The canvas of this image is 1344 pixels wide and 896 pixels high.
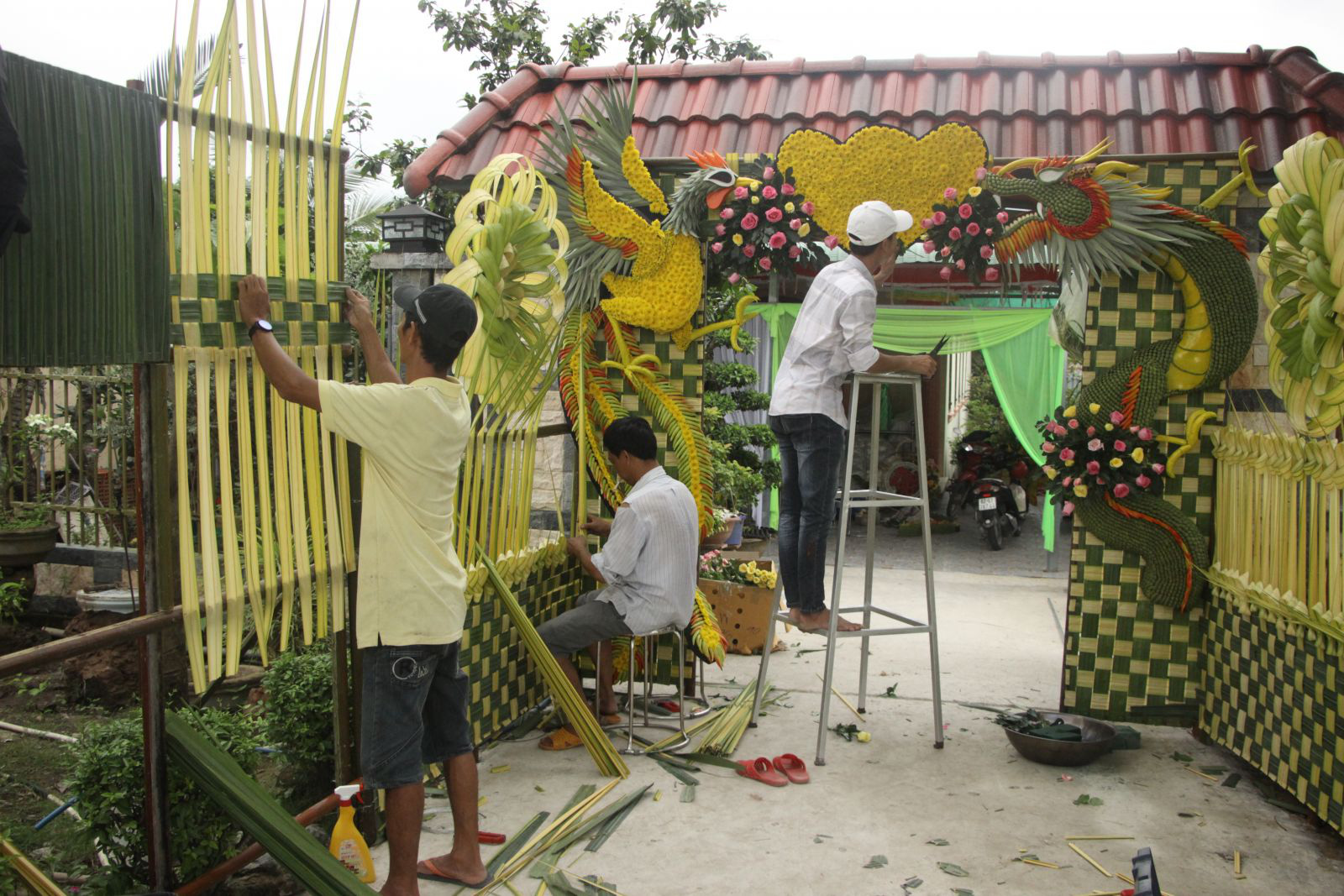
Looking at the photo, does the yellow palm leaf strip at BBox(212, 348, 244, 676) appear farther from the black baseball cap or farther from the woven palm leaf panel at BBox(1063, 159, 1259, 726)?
the woven palm leaf panel at BBox(1063, 159, 1259, 726)

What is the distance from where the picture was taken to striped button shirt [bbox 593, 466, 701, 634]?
4434mm

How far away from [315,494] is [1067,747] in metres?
3.13

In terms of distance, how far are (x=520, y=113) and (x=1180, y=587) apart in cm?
410

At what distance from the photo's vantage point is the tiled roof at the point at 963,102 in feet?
17.7

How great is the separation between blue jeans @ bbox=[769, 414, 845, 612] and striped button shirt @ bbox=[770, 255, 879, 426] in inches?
2.6

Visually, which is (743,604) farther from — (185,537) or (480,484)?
(185,537)

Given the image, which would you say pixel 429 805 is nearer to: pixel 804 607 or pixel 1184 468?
pixel 804 607

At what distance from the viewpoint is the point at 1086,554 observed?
5.03m

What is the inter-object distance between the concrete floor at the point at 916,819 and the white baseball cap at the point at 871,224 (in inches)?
84.8

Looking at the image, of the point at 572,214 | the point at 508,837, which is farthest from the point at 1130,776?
the point at 572,214

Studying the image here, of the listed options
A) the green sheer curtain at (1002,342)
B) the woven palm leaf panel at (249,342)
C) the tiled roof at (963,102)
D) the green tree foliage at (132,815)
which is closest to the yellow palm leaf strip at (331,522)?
the woven palm leaf panel at (249,342)

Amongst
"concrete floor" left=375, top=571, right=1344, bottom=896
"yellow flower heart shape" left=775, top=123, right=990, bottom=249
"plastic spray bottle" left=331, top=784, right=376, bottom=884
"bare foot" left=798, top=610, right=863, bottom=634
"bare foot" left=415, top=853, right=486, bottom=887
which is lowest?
"concrete floor" left=375, top=571, right=1344, bottom=896

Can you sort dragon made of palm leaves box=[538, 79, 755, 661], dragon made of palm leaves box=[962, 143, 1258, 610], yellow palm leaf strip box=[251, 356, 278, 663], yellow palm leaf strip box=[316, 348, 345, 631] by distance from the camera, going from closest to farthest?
yellow palm leaf strip box=[251, 356, 278, 663]
yellow palm leaf strip box=[316, 348, 345, 631]
dragon made of palm leaves box=[962, 143, 1258, 610]
dragon made of palm leaves box=[538, 79, 755, 661]

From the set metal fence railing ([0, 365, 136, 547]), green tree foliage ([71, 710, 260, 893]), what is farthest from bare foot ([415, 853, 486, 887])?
metal fence railing ([0, 365, 136, 547])
